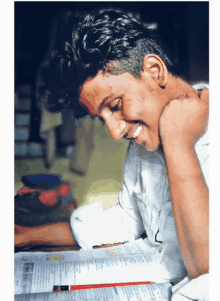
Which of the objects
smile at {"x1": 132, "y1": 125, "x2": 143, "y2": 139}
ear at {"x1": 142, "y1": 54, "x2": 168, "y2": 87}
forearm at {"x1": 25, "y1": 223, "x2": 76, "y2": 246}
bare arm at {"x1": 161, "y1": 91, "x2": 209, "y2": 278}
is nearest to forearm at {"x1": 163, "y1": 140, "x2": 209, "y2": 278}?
bare arm at {"x1": 161, "y1": 91, "x2": 209, "y2": 278}

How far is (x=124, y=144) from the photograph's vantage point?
116 centimetres

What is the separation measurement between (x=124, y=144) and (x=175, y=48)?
0.36 metres

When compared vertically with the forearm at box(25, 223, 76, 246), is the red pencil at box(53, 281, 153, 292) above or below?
below

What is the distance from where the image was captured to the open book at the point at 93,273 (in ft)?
3.49

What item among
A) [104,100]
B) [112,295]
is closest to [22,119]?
[104,100]

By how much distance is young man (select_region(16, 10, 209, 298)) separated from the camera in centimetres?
105

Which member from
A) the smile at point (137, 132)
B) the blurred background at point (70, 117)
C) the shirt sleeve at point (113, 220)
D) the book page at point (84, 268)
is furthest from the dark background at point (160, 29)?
the book page at point (84, 268)

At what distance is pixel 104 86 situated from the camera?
1074 mm

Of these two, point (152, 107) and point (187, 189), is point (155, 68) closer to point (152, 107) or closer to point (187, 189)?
point (152, 107)

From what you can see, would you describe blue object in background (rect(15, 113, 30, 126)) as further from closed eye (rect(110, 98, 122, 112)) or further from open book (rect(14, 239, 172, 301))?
open book (rect(14, 239, 172, 301))

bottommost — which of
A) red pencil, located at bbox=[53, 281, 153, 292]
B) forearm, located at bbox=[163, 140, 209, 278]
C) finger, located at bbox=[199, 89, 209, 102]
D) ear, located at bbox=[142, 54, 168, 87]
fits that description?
red pencil, located at bbox=[53, 281, 153, 292]

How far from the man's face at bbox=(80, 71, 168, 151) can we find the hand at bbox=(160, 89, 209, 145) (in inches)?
1.2

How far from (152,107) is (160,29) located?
259 millimetres
